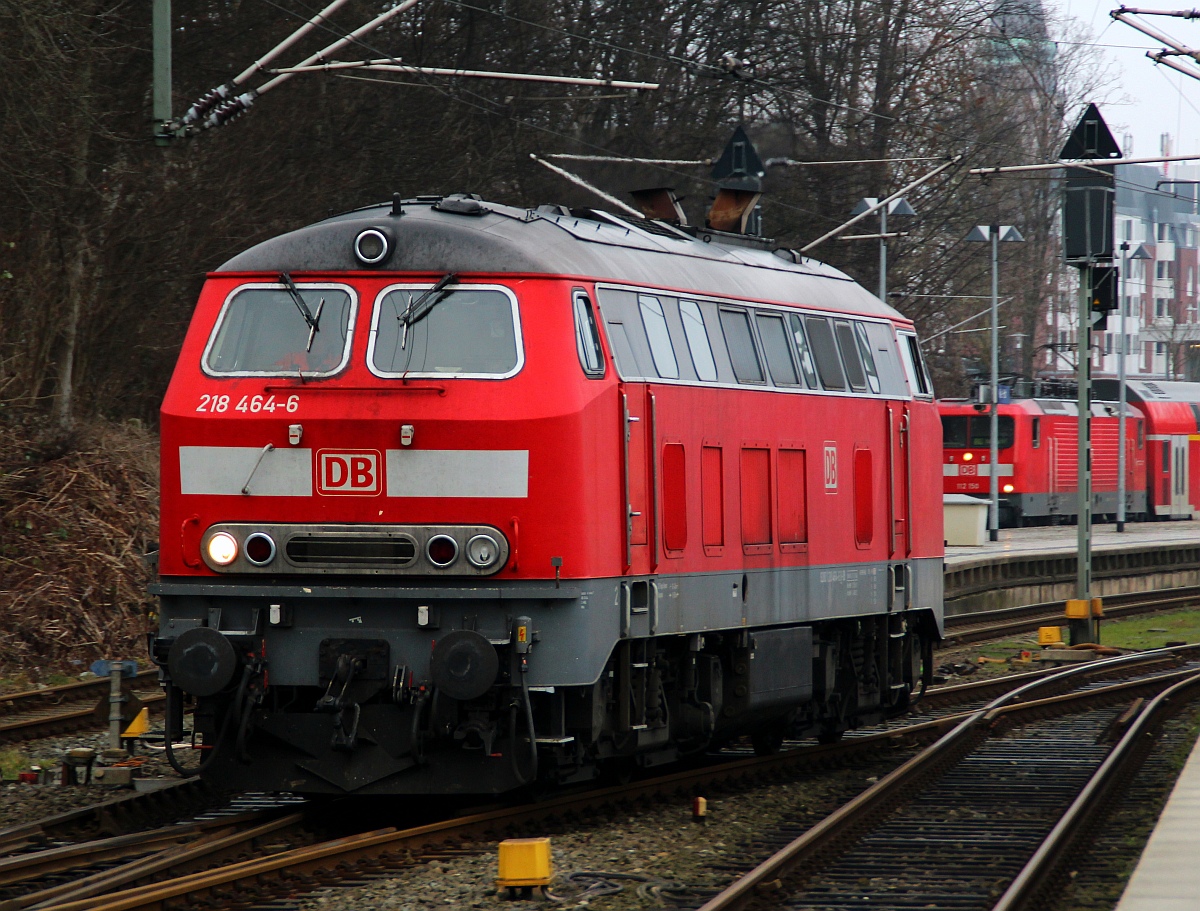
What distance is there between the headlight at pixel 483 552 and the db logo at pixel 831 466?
4.12 metres

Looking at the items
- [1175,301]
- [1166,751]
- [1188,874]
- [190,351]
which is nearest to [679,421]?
[190,351]

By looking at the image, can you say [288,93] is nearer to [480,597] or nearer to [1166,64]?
[1166,64]

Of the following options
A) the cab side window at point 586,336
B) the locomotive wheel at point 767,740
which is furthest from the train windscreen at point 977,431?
the cab side window at point 586,336

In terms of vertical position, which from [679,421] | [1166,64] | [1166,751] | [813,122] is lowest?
[1166,751]

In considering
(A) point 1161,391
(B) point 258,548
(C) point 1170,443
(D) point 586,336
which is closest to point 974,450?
(C) point 1170,443

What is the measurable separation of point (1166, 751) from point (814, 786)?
11.9 feet

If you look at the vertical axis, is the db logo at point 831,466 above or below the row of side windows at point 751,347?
below

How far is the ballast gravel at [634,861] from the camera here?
8.73 metres

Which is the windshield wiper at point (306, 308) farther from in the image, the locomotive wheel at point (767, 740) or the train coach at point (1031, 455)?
the train coach at point (1031, 455)

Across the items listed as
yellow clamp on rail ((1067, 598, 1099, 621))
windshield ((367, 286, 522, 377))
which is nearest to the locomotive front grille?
windshield ((367, 286, 522, 377))

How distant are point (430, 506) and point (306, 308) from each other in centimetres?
143

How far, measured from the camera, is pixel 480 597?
9883 mm

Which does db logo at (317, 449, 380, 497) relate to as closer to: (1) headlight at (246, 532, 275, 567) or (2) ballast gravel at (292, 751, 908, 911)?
(1) headlight at (246, 532, 275, 567)

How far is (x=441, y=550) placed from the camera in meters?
10.1
